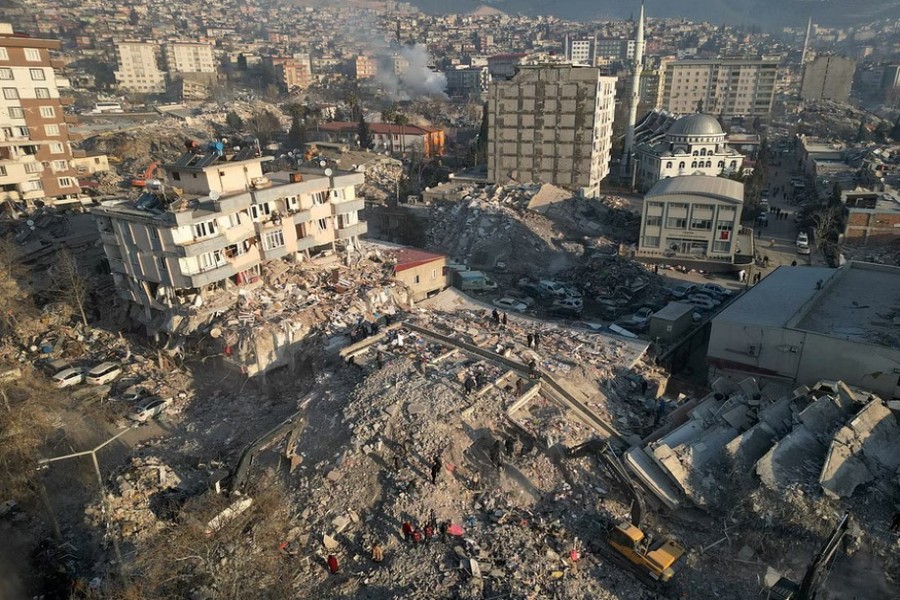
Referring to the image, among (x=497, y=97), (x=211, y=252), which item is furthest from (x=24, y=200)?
(x=497, y=97)

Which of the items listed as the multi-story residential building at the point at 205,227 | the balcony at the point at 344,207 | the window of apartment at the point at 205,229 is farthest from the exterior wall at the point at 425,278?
the window of apartment at the point at 205,229

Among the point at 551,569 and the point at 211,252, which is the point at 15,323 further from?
the point at 551,569

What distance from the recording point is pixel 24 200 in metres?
39.2

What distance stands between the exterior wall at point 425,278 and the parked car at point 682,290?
13.5 m

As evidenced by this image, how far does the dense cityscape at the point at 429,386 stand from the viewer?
13.8 metres

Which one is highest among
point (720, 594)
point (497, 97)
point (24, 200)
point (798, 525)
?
point (497, 97)

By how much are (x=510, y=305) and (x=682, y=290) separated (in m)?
10.9

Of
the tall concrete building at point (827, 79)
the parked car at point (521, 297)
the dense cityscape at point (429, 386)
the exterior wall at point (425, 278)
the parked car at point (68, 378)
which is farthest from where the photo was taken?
the tall concrete building at point (827, 79)

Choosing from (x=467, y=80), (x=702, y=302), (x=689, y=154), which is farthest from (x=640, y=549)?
(x=467, y=80)

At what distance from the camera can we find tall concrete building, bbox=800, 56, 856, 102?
12679 cm

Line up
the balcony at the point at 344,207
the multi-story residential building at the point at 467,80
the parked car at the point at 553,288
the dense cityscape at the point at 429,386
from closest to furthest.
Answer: the dense cityscape at the point at 429,386, the balcony at the point at 344,207, the parked car at the point at 553,288, the multi-story residential building at the point at 467,80

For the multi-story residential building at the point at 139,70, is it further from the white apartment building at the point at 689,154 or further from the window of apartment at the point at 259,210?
the window of apartment at the point at 259,210

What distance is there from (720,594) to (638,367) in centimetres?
1090

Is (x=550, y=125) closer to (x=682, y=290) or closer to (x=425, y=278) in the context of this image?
(x=682, y=290)
